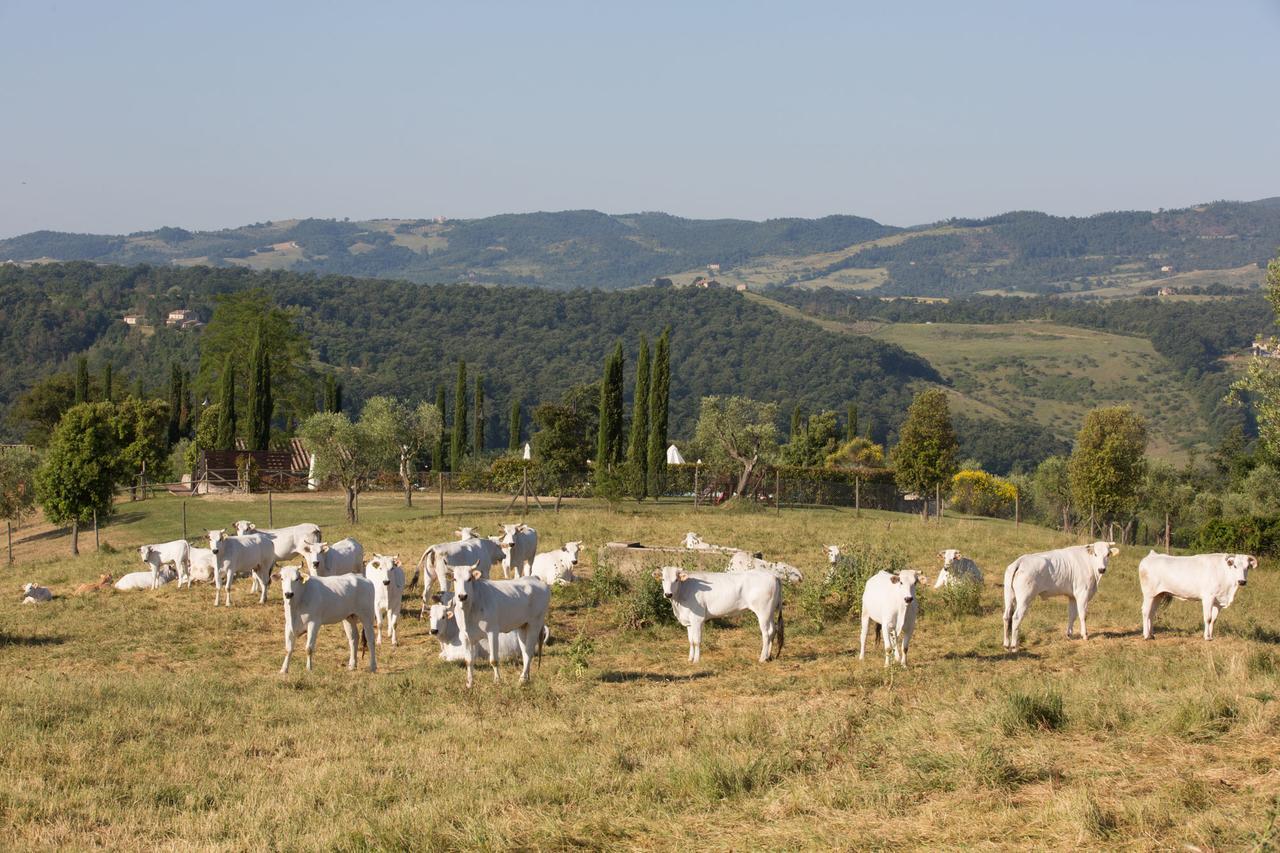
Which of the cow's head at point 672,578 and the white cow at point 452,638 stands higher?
the cow's head at point 672,578

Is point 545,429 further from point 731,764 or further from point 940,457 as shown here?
point 731,764

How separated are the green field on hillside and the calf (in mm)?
124000

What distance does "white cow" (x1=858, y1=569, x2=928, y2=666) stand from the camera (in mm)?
17031

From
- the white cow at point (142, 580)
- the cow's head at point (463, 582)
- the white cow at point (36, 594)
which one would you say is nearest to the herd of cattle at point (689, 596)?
the cow's head at point (463, 582)

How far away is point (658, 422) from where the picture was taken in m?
61.2

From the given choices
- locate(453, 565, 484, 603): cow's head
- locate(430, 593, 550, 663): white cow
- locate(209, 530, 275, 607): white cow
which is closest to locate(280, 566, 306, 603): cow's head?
locate(430, 593, 550, 663): white cow

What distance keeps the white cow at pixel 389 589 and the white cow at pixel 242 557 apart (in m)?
4.81

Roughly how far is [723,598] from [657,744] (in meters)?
6.75

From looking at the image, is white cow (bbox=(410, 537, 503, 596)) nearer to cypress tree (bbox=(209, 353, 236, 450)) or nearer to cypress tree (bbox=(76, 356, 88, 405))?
cypress tree (bbox=(209, 353, 236, 450))

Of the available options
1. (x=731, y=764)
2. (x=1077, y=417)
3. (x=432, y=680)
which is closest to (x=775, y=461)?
(x=432, y=680)

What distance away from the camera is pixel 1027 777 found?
1009 cm

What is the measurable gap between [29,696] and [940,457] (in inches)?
1566

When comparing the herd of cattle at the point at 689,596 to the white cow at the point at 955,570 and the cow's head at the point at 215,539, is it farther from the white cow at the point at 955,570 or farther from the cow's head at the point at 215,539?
the cow's head at the point at 215,539

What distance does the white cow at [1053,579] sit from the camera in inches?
727
